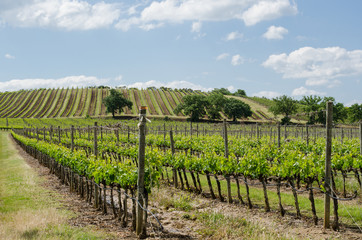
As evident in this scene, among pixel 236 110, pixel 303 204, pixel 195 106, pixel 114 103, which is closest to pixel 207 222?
pixel 303 204

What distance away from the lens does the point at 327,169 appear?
26.4 feet

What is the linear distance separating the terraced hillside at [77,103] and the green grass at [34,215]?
65.1 m

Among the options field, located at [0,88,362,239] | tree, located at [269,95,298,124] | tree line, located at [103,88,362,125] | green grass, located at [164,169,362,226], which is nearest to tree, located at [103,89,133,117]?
tree line, located at [103,88,362,125]

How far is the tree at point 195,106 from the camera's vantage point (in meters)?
73.8

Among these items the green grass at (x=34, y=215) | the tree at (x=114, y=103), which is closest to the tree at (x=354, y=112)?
the tree at (x=114, y=103)

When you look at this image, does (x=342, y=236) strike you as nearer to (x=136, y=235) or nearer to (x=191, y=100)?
(x=136, y=235)

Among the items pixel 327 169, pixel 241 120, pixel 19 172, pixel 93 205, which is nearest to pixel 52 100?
pixel 241 120

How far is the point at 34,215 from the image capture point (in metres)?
8.95

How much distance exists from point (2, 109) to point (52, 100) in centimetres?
1316

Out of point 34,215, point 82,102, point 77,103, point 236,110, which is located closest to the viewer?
point 34,215

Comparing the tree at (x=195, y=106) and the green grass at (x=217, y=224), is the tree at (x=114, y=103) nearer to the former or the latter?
the tree at (x=195, y=106)

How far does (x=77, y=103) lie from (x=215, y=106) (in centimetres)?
3884

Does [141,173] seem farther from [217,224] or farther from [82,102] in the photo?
[82,102]

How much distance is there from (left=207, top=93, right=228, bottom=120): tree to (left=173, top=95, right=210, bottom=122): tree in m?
1.31
